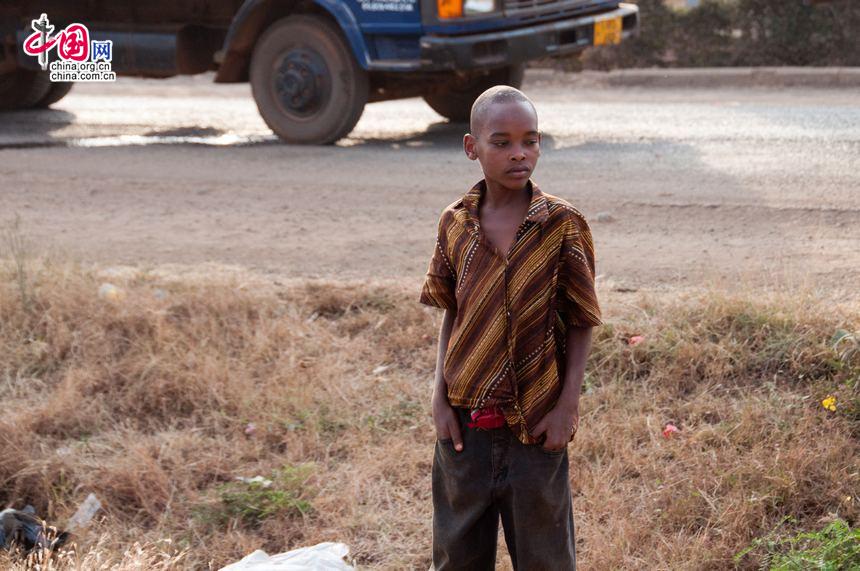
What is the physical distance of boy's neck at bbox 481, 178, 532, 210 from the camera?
2566mm

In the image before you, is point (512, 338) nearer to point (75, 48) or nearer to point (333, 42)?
point (333, 42)

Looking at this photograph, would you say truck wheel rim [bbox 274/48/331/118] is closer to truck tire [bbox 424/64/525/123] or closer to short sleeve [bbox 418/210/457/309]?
truck tire [bbox 424/64/525/123]

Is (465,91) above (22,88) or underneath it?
underneath

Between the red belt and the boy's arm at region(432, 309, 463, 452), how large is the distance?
74mm

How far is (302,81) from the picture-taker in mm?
8945

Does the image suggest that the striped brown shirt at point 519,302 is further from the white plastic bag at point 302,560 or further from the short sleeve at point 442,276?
the white plastic bag at point 302,560

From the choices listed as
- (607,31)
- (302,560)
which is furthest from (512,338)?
(607,31)

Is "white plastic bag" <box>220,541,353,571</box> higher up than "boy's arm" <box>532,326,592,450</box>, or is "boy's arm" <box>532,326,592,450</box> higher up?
"boy's arm" <box>532,326,592,450</box>

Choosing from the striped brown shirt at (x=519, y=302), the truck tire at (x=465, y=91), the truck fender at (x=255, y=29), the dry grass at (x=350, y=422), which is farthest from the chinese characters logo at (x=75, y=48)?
the striped brown shirt at (x=519, y=302)

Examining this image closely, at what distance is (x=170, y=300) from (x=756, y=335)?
106 inches

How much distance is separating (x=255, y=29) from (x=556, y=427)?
7404 millimetres

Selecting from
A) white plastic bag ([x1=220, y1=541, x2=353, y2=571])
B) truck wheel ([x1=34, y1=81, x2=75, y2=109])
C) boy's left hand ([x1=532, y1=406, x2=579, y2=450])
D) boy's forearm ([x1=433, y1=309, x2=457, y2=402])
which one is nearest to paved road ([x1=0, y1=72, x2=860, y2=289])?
truck wheel ([x1=34, y1=81, x2=75, y2=109])

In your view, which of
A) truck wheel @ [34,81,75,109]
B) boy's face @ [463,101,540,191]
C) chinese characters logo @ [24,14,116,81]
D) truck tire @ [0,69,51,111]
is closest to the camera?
boy's face @ [463,101,540,191]

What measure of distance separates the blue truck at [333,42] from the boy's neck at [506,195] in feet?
19.0
